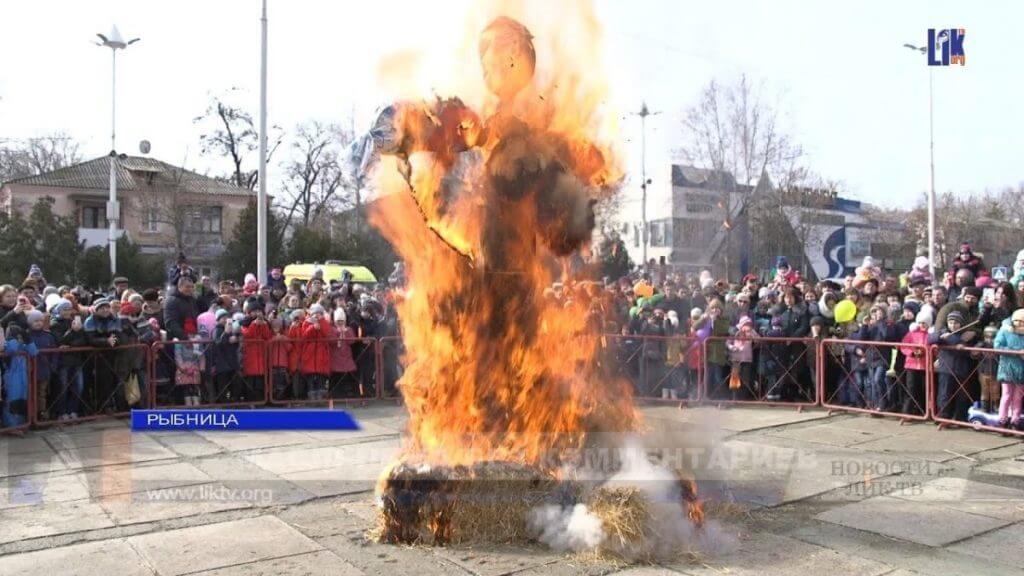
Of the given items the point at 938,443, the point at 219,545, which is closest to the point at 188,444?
the point at 219,545

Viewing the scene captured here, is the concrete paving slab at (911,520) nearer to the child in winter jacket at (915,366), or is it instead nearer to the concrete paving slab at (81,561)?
the child in winter jacket at (915,366)

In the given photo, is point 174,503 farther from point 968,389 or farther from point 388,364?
point 968,389

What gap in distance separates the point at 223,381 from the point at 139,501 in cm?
539

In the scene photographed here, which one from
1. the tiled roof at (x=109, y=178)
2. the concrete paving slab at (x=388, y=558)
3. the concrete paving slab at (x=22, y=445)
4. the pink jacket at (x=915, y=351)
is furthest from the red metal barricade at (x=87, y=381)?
the tiled roof at (x=109, y=178)

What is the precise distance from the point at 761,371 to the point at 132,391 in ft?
30.8

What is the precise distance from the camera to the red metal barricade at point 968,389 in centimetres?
983

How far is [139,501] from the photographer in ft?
22.7

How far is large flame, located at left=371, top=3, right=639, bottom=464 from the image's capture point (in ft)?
19.3

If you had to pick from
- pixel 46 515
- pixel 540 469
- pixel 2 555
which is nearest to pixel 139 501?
pixel 46 515

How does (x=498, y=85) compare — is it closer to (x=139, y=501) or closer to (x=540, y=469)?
(x=540, y=469)

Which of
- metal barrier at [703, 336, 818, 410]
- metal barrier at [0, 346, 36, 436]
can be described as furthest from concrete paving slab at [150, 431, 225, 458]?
metal barrier at [703, 336, 818, 410]

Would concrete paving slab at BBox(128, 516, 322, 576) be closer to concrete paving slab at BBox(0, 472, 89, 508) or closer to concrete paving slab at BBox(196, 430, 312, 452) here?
concrete paving slab at BBox(0, 472, 89, 508)

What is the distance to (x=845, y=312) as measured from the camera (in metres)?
12.2

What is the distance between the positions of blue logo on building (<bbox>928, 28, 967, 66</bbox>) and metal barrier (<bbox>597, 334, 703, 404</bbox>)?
18473mm
